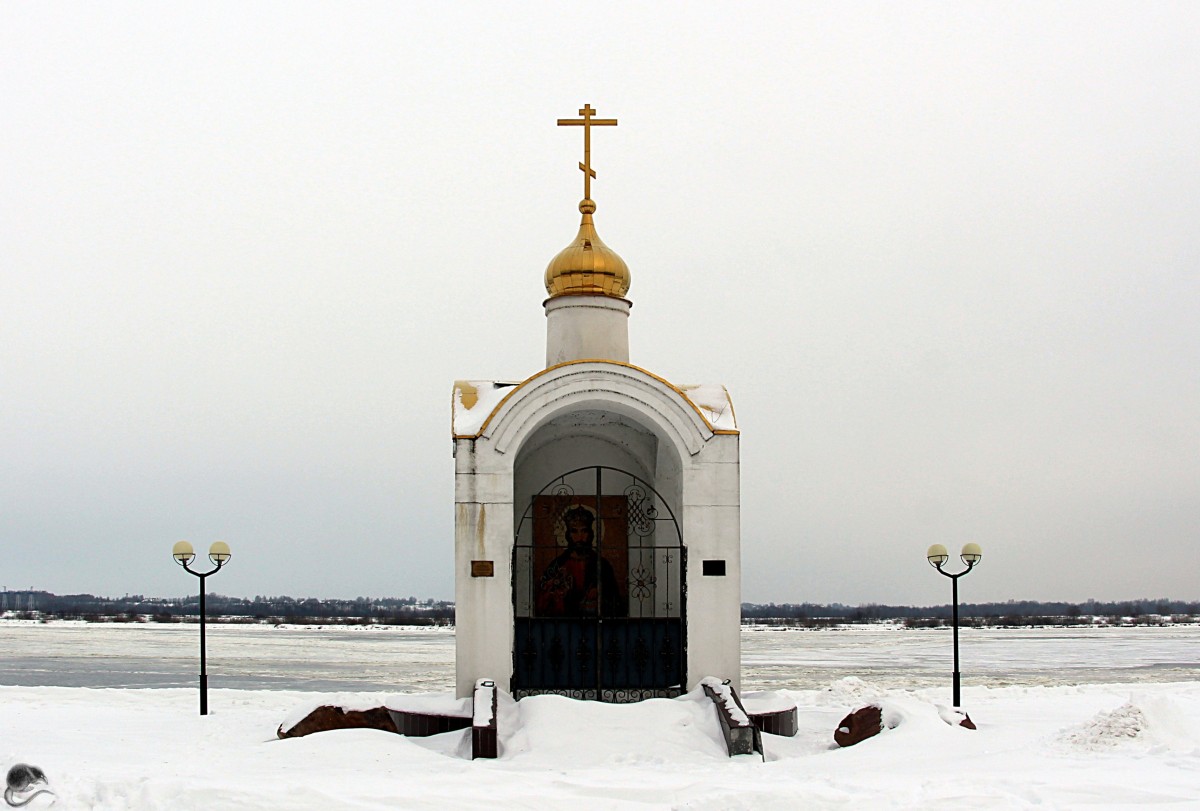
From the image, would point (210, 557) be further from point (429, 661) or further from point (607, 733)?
point (429, 661)

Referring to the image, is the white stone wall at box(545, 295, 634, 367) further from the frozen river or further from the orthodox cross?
the frozen river

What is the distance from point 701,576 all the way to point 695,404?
6.63 ft

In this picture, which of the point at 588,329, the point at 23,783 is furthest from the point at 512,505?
the point at 23,783

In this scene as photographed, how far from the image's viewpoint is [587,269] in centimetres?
1530

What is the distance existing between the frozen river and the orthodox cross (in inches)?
463

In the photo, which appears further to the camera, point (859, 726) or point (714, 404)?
point (714, 404)

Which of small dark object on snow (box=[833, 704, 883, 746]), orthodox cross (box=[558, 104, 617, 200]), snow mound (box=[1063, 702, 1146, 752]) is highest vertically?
orthodox cross (box=[558, 104, 617, 200])

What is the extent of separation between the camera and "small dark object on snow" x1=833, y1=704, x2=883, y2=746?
12109 mm

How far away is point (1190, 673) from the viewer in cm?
2844

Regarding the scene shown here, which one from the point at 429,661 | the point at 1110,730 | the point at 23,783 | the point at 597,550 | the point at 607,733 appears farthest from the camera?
the point at 429,661

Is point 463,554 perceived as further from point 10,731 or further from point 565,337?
point 10,731

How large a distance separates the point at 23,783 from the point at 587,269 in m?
9.27

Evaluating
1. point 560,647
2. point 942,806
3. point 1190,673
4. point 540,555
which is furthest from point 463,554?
point 1190,673

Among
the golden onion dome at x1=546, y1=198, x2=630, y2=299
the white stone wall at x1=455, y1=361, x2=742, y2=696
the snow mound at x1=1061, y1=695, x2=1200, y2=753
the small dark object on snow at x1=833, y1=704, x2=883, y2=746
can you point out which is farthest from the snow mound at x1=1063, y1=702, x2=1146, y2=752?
the golden onion dome at x1=546, y1=198, x2=630, y2=299
